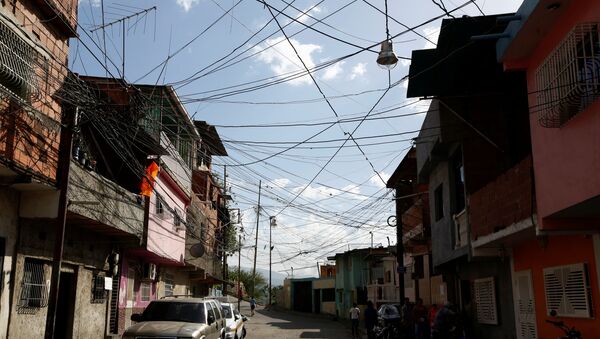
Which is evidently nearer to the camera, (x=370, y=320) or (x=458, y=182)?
(x=458, y=182)

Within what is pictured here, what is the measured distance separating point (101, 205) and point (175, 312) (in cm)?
352

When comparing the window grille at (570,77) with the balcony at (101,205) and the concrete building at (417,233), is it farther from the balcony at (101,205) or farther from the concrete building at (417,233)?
the concrete building at (417,233)

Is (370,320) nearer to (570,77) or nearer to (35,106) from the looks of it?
(35,106)

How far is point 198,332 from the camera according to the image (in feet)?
41.0

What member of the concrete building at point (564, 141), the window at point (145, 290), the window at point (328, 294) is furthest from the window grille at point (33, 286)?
the window at point (328, 294)

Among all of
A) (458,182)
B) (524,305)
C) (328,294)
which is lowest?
(524,305)

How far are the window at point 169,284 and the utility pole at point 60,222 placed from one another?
586 inches

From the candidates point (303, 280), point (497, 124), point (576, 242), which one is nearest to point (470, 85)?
point (497, 124)

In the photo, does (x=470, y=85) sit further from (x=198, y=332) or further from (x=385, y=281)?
(x=385, y=281)

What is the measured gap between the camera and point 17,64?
11.0m

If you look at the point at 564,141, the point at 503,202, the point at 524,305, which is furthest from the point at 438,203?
the point at 564,141

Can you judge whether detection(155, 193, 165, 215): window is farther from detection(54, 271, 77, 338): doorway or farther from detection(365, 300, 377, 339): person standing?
detection(365, 300, 377, 339): person standing

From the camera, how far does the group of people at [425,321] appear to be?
15.4 metres

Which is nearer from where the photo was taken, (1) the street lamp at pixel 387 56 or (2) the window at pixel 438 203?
(1) the street lamp at pixel 387 56
